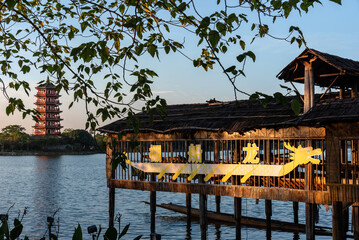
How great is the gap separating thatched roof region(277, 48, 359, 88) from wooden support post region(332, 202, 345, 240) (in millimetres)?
3287

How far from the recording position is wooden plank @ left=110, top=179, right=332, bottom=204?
38.2ft

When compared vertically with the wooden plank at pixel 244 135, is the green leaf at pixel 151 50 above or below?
above

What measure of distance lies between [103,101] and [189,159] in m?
9.51

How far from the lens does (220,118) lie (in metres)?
14.1

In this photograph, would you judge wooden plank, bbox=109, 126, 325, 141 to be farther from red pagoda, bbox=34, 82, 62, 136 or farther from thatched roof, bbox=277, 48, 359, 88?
red pagoda, bbox=34, 82, 62, 136

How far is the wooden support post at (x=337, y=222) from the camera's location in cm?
→ 1081

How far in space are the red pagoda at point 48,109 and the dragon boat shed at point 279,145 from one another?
77.9 m

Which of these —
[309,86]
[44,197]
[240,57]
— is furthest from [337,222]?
[44,197]

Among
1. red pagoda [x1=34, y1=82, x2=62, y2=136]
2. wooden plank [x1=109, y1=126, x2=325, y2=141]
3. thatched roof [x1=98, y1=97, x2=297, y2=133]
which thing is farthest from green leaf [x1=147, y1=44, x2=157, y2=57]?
red pagoda [x1=34, y1=82, x2=62, y2=136]

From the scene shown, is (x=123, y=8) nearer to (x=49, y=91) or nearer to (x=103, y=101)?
(x=103, y=101)

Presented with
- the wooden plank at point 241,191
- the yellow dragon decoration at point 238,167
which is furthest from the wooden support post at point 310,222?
the yellow dragon decoration at point 238,167

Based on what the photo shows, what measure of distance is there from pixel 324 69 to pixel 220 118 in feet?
11.0

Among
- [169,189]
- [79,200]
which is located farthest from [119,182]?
[79,200]

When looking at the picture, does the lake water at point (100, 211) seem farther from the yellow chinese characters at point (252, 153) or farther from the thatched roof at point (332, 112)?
the thatched roof at point (332, 112)
